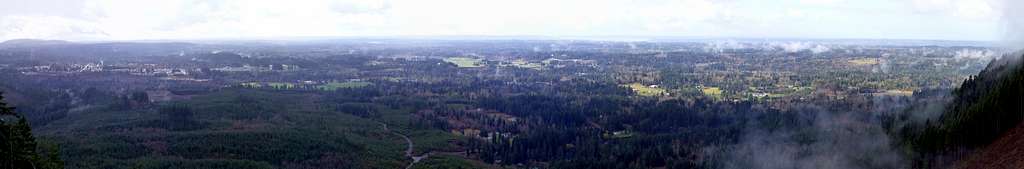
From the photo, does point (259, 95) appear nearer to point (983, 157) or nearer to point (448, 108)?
point (448, 108)

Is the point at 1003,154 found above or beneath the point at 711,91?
above

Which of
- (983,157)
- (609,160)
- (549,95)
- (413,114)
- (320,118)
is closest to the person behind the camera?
(983,157)

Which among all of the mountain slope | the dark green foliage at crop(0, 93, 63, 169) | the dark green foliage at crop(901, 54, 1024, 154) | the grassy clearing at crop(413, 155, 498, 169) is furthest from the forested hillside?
the dark green foliage at crop(0, 93, 63, 169)

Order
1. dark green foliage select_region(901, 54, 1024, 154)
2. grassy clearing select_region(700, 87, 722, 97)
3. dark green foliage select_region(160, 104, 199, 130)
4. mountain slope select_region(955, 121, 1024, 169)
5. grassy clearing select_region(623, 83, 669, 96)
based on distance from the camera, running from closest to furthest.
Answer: mountain slope select_region(955, 121, 1024, 169) < dark green foliage select_region(901, 54, 1024, 154) < dark green foliage select_region(160, 104, 199, 130) < grassy clearing select_region(700, 87, 722, 97) < grassy clearing select_region(623, 83, 669, 96)

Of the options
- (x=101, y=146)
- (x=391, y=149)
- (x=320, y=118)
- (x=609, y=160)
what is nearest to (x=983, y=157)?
(x=609, y=160)

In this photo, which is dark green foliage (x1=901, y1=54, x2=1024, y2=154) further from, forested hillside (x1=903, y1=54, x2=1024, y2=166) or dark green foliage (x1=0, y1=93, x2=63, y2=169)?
dark green foliage (x1=0, y1=93, x2=63, y2=169)

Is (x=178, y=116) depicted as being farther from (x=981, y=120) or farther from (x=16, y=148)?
(x=981, y=120)

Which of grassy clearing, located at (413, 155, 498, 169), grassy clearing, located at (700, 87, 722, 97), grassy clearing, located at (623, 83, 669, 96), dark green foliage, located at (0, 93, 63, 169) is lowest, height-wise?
grassy clearing, located at (413, 155, 498, 169)

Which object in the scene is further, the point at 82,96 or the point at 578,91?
the point at 578,91

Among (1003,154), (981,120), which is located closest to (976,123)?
(981,120)

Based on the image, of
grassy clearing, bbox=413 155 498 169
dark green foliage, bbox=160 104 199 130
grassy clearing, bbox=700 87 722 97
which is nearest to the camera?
grassy clearing, bbox=413 155 498 169

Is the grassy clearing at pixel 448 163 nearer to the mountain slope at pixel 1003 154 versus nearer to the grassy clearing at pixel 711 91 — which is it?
the mountain slope at pixel 1003 154
